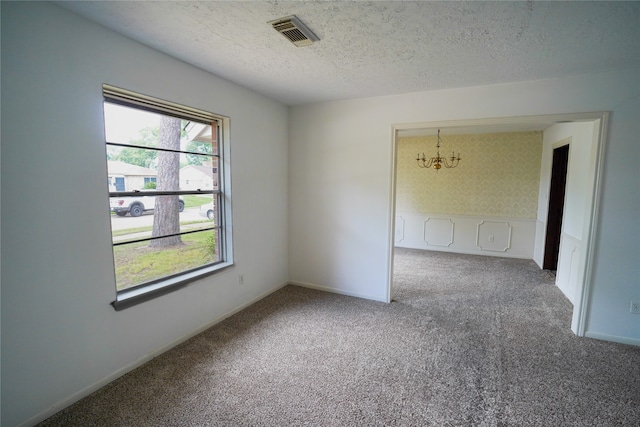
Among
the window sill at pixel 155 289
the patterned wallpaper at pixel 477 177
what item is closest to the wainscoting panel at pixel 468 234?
the patterned wallpaper at pixel 477 177

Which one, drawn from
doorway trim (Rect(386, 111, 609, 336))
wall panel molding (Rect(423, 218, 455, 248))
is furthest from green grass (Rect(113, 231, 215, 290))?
wall panel molding (Rect(423, 218, 455, 248))

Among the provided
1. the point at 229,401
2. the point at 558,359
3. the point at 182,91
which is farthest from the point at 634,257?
the point at 182,91

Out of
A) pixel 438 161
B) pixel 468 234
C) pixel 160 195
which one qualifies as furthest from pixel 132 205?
pixel 468 234

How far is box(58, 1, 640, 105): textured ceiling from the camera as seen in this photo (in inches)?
67.0

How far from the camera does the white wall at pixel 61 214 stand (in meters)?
1.59

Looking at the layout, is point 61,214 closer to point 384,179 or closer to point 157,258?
point 157,258

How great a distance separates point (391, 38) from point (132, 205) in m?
2.34

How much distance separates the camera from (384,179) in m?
3.52

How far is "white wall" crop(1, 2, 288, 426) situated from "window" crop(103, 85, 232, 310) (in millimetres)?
153

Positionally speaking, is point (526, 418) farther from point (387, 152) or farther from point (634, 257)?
point (387, 152)

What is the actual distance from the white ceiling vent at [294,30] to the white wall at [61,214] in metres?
1.08

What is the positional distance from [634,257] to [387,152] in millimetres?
2480

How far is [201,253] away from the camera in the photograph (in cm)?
299

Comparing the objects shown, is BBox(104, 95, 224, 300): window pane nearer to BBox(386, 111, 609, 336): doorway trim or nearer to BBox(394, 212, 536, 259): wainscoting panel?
BBox(386, 111, 609, 336): doorway trim
